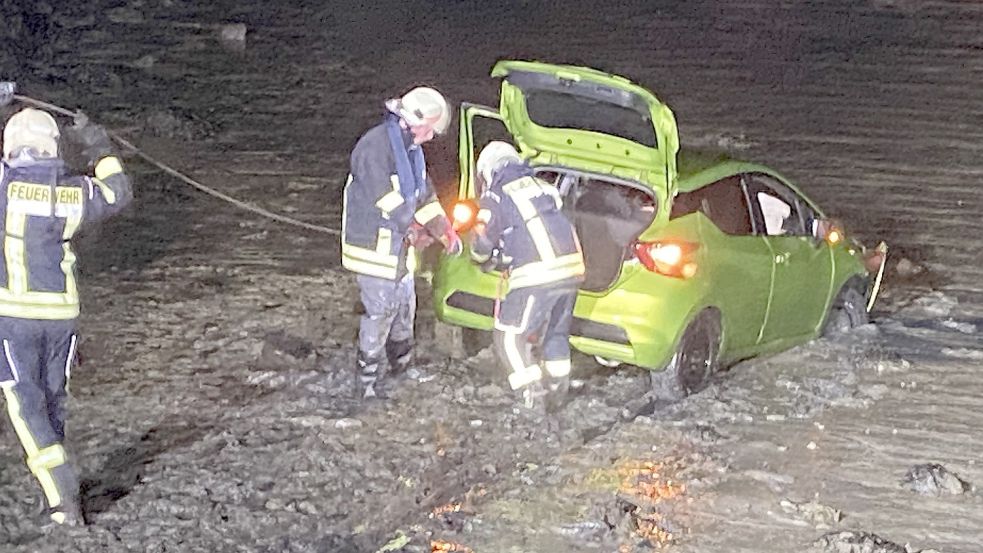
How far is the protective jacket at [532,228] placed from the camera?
7.82 m

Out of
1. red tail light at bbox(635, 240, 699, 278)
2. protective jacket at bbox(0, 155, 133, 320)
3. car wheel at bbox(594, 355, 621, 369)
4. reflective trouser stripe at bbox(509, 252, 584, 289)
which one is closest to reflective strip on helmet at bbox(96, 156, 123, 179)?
protective jacket at bbox(0, 155, 133, 320)

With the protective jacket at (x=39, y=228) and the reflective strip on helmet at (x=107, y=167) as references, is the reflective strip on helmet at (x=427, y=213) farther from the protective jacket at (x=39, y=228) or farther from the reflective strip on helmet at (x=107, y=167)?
the protective jacket at (x=39, y=228)

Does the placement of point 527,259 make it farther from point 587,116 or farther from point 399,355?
point 399,355

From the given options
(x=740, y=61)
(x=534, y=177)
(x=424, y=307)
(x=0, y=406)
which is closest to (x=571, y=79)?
(x=534, y=177)

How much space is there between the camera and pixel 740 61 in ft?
75.5

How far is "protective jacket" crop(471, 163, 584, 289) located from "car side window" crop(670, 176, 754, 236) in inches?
28.2

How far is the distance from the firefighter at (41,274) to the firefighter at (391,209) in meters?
1.51

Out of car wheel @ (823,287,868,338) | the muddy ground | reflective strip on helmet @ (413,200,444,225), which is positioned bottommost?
the muddy ground

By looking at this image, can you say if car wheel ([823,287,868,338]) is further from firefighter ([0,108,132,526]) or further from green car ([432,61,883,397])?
firefighter ([0,108,132,526])

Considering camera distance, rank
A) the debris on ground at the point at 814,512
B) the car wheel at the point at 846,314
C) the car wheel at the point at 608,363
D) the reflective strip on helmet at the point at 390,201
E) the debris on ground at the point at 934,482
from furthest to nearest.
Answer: the car wheel at the point at 846,314 < the car wheel at the point at 608,363 < the reflective strip on helmet at the point at 390,201 < the debris on ground at the point at 934,482 < the debris on ground at the point at 814,512

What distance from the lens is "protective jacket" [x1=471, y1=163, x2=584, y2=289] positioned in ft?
25.6

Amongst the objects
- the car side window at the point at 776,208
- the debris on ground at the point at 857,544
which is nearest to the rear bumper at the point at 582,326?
the car side window at the point at 776,208

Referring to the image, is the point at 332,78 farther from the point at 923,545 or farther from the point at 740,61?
the point at 923,545

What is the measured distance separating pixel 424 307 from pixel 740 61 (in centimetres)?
1389
